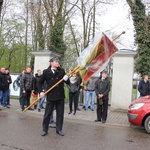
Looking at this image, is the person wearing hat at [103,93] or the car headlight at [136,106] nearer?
the car headlight at [136,106]

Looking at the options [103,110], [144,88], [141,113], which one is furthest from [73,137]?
[144,88]

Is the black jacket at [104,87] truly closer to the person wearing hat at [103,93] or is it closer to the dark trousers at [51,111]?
the person wearing hat at [103,93]

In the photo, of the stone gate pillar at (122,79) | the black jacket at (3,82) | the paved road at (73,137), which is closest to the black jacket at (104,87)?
the paved road at (73,137)

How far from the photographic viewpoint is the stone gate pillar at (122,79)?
37.4ft

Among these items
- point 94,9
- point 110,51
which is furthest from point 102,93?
point 94,9

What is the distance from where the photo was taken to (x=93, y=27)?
2606cm

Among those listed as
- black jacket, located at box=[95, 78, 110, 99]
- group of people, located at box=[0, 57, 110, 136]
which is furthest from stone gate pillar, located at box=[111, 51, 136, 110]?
black jacket, located at box=[95, 78, 110, 99]

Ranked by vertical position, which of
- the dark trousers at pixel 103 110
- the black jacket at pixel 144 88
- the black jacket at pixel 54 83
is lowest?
the dark trousers at pixel 103 110

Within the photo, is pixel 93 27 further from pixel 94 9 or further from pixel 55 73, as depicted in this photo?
pixel 55 73

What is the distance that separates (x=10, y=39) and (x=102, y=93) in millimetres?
24315

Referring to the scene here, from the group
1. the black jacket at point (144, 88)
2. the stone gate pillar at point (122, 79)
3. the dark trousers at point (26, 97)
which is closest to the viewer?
the black jacket at point (144, 88)

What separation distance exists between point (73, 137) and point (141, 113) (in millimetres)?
2221

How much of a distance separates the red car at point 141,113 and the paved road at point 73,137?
0.31 m

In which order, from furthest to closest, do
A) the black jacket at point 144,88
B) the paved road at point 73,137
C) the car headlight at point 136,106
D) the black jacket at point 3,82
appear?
the black jacket at point 3,82, the black jacket at point 144,88, the car headlight at point 136,106, the paved road at point 73,137
